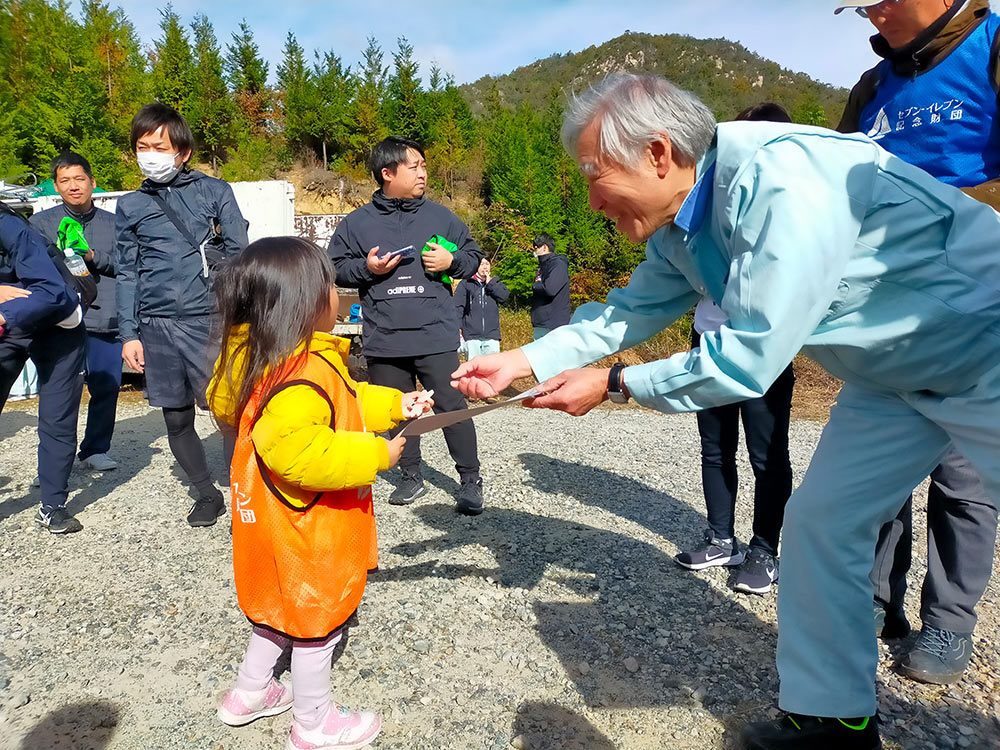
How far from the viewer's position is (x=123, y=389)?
30.0 ft

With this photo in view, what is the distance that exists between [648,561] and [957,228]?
2.33m

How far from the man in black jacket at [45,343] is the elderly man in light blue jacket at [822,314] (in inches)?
119

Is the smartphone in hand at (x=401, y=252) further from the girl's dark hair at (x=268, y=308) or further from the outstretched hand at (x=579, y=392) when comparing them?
the outstretched hand at (x=579, y=392)

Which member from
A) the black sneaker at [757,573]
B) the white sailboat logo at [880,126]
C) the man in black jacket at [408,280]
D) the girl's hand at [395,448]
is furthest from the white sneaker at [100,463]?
the white sailboat logo at [880,126]

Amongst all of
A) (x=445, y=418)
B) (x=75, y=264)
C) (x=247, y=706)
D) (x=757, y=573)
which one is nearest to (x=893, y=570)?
Answer: (x=757, y=573)

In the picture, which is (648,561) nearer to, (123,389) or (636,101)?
(636,101)

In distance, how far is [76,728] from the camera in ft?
7.86

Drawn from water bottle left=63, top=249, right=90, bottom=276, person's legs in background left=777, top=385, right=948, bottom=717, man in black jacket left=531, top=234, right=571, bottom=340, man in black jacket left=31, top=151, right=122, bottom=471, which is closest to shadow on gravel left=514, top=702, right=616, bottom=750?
person's legs in background left=777, top=385, right=948, bottom=717

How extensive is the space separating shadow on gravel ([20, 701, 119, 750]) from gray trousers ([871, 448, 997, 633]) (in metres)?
3.07

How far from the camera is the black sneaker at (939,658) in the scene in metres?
2.55

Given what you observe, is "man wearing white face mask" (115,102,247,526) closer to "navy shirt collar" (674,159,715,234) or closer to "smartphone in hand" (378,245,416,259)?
"smartphone in hand" (378,245,416,259)

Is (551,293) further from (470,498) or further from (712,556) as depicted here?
(712,556)

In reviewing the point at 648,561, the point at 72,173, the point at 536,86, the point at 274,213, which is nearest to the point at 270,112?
the point at 274,213

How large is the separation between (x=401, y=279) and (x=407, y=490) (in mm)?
1378
